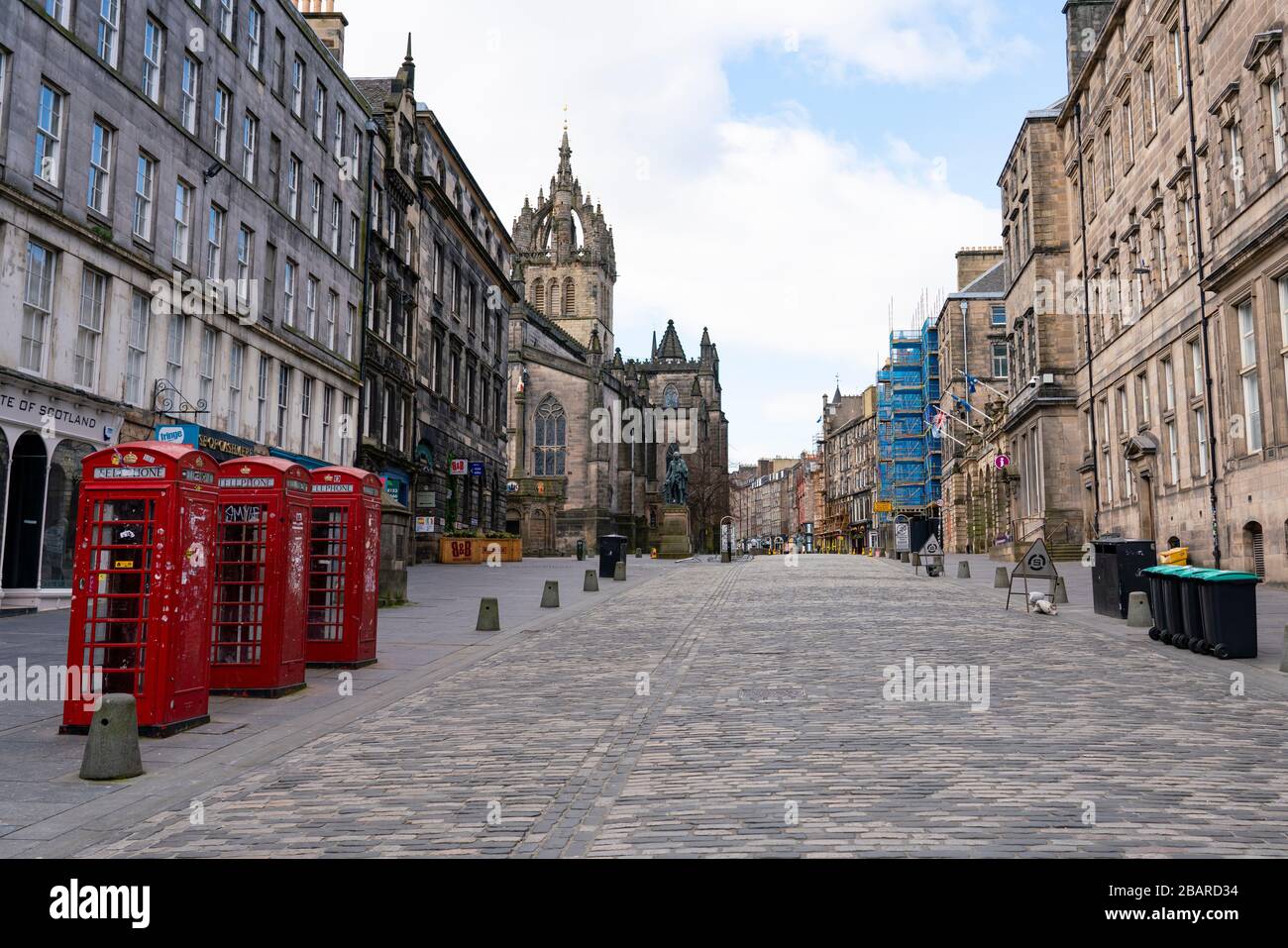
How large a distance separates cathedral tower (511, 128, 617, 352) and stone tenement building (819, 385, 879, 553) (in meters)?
29.8

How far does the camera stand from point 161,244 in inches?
840

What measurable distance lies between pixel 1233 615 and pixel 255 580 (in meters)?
10.5

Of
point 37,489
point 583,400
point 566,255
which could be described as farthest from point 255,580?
point 566,255

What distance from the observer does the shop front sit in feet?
53.2

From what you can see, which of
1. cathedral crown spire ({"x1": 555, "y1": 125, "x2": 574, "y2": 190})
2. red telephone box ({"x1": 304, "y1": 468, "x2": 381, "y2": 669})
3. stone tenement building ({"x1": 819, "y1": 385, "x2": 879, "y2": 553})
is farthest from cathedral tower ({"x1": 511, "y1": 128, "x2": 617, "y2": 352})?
red telephone box ({"x1": 304, "y1": 468, "x2": 381, "y2": 669})

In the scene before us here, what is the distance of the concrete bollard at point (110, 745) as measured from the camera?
247 inches

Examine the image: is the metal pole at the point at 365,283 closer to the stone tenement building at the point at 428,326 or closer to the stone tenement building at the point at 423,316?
the stone tenement building at the point at 423,316

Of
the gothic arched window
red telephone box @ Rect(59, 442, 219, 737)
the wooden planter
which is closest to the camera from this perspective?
red telephone box @ Rect(59, 442, 219, 737)

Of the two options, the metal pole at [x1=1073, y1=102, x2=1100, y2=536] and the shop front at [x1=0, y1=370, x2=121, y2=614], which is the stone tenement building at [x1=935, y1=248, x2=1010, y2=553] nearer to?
the metal pole at [x1=1073, y1=102, x2=1100, y2=536]

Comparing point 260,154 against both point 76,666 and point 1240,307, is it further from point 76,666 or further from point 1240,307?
point 1240,307

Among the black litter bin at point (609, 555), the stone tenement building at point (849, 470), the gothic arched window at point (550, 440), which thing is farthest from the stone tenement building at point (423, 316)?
the stone tenement building at point (849, 470)

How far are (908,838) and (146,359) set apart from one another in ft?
66.2

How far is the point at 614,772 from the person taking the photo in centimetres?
629

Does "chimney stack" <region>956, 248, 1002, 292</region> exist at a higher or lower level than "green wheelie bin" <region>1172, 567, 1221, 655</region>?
higher
